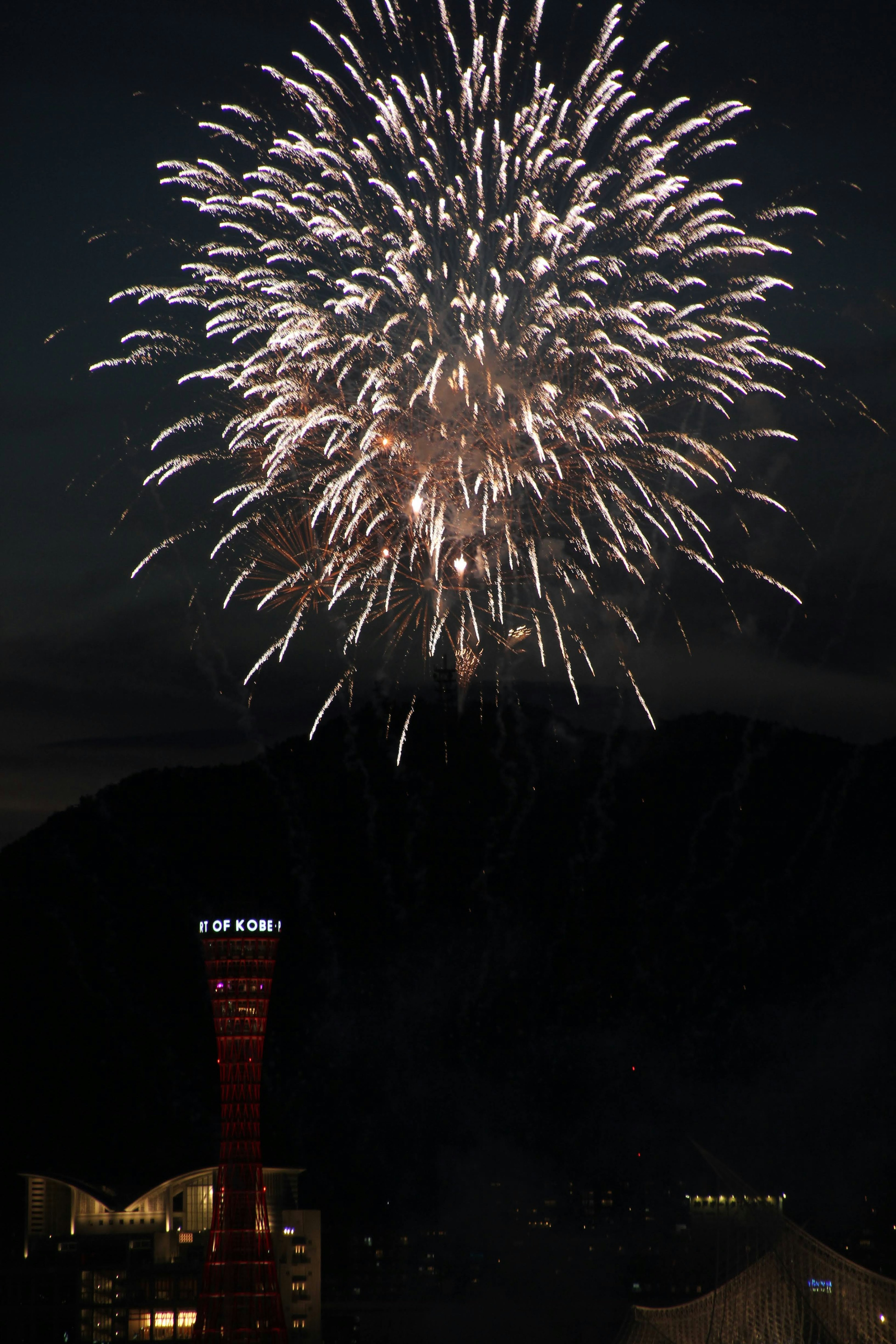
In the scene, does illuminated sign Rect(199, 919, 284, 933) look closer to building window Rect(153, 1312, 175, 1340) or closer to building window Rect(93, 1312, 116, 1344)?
building window Rect(153, 1312, 175, 1340)

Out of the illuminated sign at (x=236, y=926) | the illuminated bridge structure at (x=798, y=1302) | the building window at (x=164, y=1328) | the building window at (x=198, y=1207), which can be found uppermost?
the illuminated sign at (x=236, y=926)

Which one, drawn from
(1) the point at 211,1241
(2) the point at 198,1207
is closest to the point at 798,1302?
(1) the point at 211,1241

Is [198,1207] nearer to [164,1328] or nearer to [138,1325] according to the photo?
[164,1328]

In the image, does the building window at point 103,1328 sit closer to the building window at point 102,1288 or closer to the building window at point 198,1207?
the building window at point 102,1288

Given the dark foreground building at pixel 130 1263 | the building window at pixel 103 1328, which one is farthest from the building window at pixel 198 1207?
the building window at pixel 103 1328

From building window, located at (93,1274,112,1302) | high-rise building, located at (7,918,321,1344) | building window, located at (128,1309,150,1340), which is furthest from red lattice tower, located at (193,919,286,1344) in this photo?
building window, located at (93,1274,112,1302)

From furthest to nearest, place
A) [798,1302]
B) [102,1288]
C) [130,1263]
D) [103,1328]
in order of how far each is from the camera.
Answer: [130,1263]
[102,1288]
[103,1328]
[798,1302]
